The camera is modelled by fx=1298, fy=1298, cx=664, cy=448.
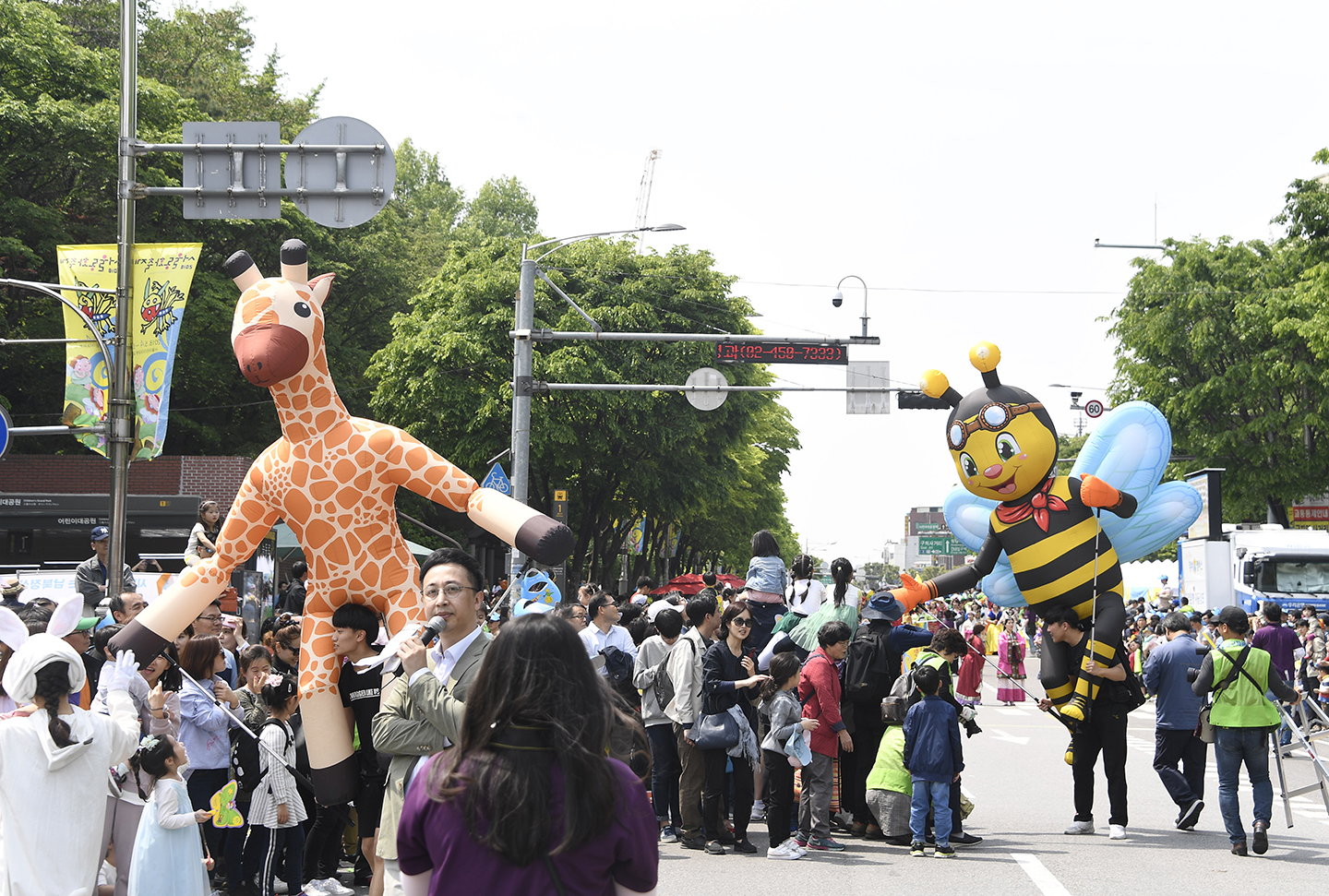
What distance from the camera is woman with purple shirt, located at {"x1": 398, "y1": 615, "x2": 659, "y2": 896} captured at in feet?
9.39

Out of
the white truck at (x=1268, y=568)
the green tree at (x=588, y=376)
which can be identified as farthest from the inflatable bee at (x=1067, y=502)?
the white truck at (x=1268, y=568)

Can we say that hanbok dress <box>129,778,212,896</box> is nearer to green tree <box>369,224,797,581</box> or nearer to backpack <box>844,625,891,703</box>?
backpack <box>844,625,891,703</box>

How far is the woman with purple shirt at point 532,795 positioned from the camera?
9.39 feet

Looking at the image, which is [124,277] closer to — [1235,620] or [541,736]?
[1235,620]

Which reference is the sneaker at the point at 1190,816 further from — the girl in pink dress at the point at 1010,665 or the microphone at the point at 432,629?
the microphone at the point at 432,629

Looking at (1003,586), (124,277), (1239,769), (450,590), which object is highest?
(124,277)

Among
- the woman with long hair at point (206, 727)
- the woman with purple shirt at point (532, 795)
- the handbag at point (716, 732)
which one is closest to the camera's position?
the woman with purple shirt at point (532, 795)

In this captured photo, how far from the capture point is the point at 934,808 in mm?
9164

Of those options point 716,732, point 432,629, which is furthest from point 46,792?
point 716,732

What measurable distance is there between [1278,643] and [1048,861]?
8487 millimetres

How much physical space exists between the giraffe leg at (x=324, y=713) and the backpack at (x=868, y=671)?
428 cm

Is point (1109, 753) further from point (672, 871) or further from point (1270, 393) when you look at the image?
point (1270, 393)

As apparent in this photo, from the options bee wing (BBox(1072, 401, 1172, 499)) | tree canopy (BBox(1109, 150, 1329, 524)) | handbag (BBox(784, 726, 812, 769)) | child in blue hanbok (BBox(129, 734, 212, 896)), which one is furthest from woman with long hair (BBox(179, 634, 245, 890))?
tree canopy (BBox(1109, 150, 1329, 524))

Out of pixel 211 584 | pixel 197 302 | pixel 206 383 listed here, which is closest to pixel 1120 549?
pixel 211 584
